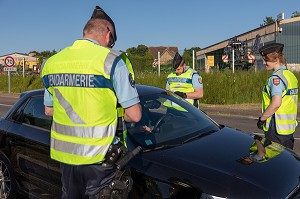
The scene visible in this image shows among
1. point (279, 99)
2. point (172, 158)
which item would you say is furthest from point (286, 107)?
point (172, 158)

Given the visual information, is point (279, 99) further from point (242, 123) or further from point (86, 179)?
point (242, 123)

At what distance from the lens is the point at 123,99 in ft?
7.34

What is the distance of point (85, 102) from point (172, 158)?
3.35 ft

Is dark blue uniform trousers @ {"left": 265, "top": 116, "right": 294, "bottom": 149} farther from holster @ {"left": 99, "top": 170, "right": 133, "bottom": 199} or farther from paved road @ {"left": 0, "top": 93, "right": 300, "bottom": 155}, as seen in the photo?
paved road @ {"left": 0, "top": 93, "right": 300, "bottom": 155}

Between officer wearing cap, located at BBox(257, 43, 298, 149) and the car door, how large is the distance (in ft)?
8.01

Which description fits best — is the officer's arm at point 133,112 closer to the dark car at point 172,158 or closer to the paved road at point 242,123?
the dark car at point 172,158

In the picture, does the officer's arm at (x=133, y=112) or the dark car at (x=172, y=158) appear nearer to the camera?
the officer's arm at (x=133, y=112)

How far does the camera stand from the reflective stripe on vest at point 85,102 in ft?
7.20

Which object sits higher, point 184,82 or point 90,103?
point 184,82

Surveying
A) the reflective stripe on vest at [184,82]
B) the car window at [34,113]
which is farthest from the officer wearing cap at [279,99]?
the car window at [34,113]

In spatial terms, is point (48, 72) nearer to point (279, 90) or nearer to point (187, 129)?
point (187, 129)

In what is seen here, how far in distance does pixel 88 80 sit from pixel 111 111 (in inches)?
9.9

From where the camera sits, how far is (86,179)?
228cm

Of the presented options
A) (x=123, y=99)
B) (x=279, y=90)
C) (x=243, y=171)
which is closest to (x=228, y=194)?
(x=243, y=171)
